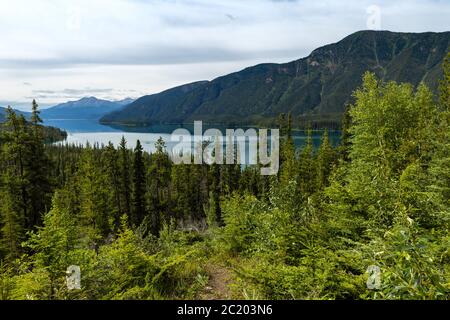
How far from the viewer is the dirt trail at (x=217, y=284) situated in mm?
6957

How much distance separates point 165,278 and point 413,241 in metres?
5.13

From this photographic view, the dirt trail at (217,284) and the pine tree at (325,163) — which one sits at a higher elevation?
the dirt trail at (217,284)

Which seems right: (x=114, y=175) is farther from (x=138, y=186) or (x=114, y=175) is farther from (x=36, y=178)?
(x=36, y=178)

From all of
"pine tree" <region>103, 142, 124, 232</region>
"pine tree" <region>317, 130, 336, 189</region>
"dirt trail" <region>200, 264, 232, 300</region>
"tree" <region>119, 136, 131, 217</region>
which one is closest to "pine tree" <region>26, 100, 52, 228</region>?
"tree" <region>119, 136, 131, 217</region>

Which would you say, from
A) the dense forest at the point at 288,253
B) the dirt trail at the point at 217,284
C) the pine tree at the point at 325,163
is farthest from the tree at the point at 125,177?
the dirt trail at the point at 217,284

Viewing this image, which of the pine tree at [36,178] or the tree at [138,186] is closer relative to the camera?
the pine tree at [36,178]

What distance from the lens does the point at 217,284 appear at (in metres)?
7.76

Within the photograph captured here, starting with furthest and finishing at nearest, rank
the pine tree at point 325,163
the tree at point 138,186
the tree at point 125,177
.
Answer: the pine tree at point 325,163
the tree at point 125,177
the tree at point 138,186

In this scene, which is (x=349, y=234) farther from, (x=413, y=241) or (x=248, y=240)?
(x=413, y=241)

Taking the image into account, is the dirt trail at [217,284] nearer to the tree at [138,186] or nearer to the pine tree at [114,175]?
the tree at [138,186]

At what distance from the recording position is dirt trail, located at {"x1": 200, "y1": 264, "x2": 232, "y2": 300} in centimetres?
696

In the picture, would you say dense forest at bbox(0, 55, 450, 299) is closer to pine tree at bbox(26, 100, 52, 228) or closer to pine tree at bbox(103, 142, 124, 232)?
pine tree at bbox(26, 100, 52, 228)

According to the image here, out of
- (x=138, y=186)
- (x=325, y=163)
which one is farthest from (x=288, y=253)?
(x=325, y=163)

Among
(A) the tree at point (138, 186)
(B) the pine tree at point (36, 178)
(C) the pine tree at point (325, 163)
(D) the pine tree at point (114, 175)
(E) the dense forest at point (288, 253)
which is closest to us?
(E) the dense forest at point (288, 253)
